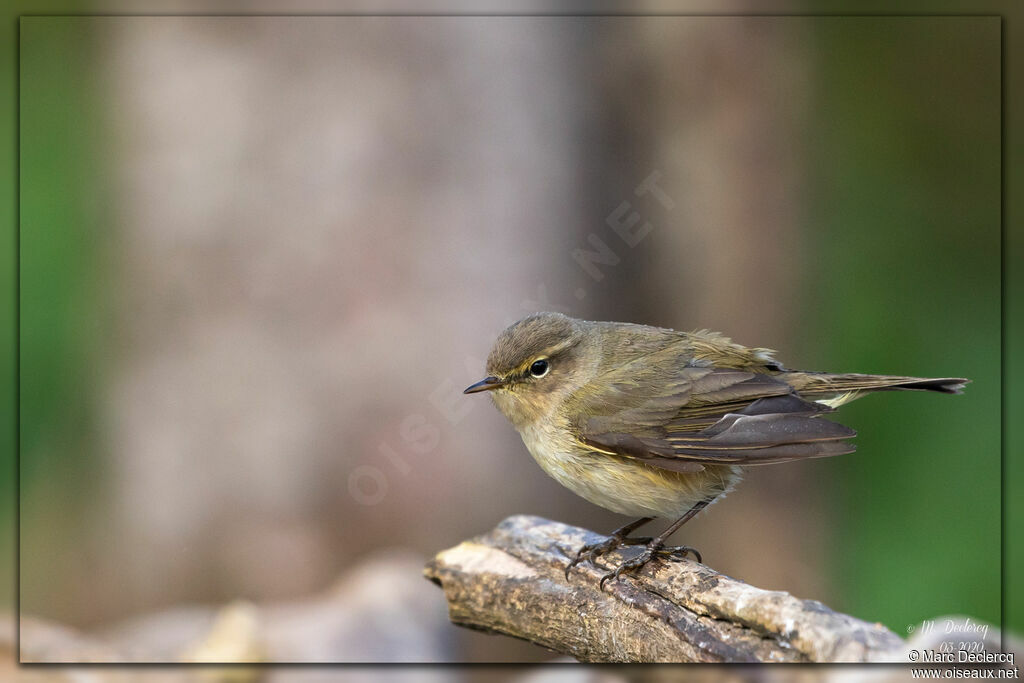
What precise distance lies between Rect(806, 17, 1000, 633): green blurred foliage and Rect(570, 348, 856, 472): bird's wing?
3.30ft

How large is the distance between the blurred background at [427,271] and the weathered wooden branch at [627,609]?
1074 millimetres

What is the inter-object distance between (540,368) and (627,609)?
71 cm

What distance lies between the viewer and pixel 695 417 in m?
2.29

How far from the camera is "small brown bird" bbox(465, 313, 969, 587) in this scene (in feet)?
7.18

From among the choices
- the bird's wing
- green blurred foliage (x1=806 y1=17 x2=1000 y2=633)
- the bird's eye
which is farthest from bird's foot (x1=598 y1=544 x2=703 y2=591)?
green blurred foliage (x1=806 y1=17 x2=1000 y2=633)

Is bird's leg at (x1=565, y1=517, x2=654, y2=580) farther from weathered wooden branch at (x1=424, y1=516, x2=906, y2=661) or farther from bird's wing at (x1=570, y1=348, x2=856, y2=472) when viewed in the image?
bird's wing at (x1=570, y1=348, x2=856, y2=472)

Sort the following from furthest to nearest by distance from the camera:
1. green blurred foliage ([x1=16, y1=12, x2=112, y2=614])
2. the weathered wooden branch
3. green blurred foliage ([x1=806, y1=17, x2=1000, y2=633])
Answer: green blurred foliage ([x1=16, y1=12, x2=112, y2=614]) < green blurred foliage ([x1=806, y1=17, x2=1000, y2=633]) < the weathered wooden branch

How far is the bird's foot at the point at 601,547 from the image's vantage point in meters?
2.43

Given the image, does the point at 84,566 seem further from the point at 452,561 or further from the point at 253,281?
the point at 452,561

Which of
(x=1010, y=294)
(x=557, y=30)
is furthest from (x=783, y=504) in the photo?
(x=557, y=30)

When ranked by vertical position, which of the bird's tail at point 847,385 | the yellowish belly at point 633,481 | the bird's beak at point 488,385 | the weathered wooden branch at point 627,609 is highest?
the bird's beak at point 488,385

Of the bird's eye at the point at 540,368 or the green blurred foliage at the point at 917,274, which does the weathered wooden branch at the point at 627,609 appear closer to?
the bird's eye at the point at 540,368

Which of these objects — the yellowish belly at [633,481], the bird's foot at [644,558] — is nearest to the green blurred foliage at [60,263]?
the yellowish belly at [633,481]

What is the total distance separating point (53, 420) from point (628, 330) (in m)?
2.35
